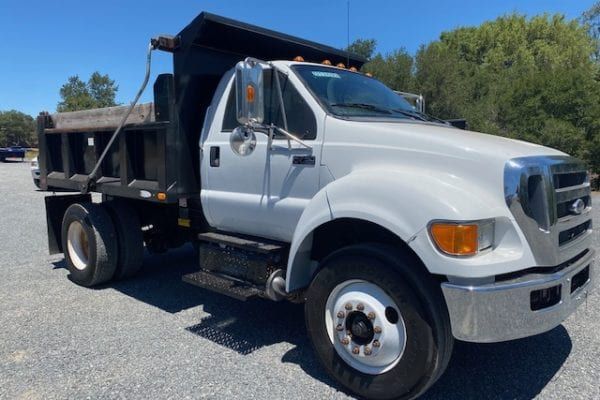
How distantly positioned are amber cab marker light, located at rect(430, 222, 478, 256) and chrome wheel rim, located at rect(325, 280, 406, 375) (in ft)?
1.73

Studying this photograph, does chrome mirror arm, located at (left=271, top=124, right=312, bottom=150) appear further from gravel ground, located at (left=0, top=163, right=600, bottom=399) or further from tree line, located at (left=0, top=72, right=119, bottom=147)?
tree line, located at (left=0, top=72, right=119, bottom=147)

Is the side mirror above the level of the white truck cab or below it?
above

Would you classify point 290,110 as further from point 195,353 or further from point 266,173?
point 195,353

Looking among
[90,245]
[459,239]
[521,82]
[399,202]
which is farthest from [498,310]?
[521,82]

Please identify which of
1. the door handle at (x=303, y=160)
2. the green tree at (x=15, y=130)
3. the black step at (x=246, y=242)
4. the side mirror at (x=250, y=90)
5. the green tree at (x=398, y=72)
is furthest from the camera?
the green tree at (x=15, y=130)

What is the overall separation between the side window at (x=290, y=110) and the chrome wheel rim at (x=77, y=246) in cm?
327

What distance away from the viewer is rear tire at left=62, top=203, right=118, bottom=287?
18.6 ft

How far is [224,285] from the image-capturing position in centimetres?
416

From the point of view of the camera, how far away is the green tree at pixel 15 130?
7425 centimetres

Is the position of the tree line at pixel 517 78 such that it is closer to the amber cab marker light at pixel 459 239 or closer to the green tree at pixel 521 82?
the green tree at pixel 521 82

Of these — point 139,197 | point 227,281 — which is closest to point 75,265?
point 139,197

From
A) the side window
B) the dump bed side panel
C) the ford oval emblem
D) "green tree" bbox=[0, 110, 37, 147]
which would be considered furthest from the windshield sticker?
"green tree" bbox=[0, 110, 37, 147]

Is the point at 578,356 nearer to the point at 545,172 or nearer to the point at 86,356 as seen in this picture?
the point at 545,172

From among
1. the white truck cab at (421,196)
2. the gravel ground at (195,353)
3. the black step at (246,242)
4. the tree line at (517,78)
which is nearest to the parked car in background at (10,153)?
the tree line at (517,78)
